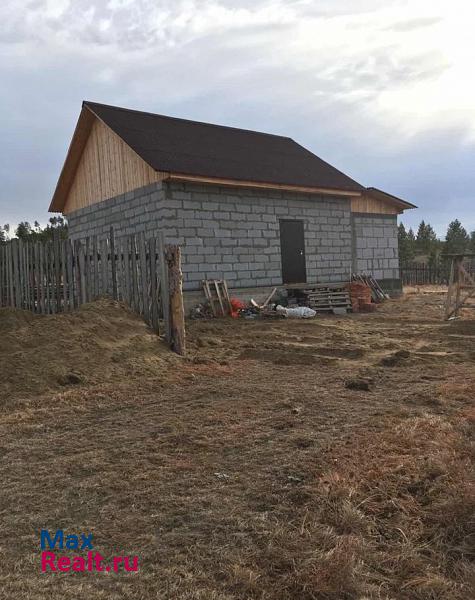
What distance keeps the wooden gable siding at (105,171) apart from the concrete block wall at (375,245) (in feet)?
27.2

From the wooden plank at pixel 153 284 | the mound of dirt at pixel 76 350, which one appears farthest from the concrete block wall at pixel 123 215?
the mound of dirt at pixel 76 350

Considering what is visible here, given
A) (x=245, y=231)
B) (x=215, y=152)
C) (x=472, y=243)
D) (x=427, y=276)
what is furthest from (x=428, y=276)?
(x=472, y=243)

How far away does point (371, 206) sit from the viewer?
65.1 feet

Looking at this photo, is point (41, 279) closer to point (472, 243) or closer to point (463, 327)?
point (463, 327)

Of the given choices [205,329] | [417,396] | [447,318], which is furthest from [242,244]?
[417,396]

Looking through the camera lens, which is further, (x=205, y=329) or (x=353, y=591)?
(x=205, y=329)

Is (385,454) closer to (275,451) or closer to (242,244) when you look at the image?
(275,451)

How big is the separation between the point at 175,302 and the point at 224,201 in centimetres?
757

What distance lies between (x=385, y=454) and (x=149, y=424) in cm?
219

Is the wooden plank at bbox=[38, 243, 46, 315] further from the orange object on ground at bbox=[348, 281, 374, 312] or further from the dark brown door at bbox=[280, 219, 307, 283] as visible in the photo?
the orange object on ground at bbox=[348, 281, 374, 312]

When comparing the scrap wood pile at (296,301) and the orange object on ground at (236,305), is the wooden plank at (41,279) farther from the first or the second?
the orange object on ground at (236,305)

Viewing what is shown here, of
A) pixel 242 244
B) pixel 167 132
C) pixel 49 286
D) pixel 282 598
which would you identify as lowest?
pixel 282 598

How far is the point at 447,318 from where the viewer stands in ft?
43.5

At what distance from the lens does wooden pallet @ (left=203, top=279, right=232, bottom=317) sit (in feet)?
46.9
